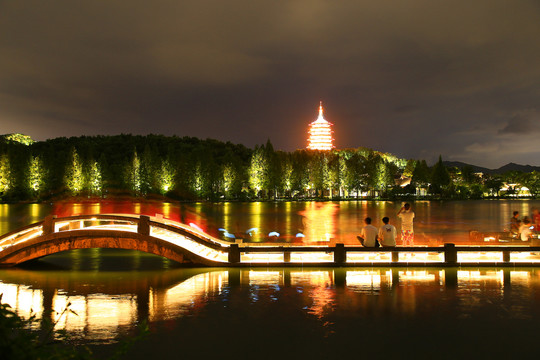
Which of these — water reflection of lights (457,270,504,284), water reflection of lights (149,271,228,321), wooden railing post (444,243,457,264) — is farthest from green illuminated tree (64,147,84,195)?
water reflection of lights (457,270,504,284)

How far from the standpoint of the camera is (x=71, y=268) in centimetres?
Result: 1808

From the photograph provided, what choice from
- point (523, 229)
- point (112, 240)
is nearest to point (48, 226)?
point (112, 240)

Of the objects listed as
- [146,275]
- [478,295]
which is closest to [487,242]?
[478,295]

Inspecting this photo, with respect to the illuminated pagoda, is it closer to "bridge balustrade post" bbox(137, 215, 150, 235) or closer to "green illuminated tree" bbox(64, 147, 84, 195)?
"green illuminated tree" bbox(64, 147, 84, 195)

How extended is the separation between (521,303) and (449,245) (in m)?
4.86

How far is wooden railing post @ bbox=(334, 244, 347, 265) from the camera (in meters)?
16.9

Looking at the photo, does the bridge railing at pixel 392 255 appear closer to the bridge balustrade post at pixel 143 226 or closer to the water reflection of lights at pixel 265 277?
the water reflection of lights at pixel 265 277

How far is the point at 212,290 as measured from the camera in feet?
45.7

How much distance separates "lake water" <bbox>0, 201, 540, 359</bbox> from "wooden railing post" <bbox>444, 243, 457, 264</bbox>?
1.98 feet

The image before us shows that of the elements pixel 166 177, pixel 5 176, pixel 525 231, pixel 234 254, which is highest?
pixel 5 176

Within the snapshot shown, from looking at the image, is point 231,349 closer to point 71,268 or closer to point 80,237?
point 80,237

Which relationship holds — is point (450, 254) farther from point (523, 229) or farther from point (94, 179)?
point (94, 179)

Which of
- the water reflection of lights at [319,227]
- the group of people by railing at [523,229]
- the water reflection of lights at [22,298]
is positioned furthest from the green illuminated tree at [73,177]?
the group of people by railing at [523,229]

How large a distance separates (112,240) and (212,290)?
5.18m
